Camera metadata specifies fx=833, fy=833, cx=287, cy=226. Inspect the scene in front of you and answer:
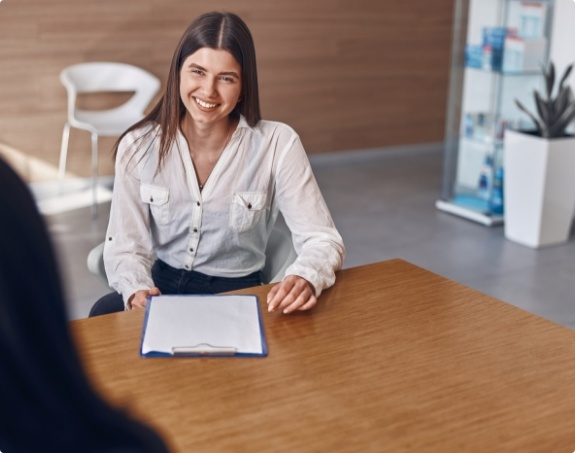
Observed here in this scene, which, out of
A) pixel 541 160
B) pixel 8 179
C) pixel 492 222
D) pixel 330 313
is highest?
pixel 8 179

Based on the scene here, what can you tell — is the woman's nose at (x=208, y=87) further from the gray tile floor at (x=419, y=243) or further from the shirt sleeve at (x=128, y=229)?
the gray tile floor at (x=419, y=243)

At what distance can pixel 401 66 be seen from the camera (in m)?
A: 7.10

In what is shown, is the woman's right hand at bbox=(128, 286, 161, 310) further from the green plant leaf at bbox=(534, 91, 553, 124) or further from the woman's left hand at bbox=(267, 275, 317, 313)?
the green plant leaf at bbox=(534, 91, 553, 124)

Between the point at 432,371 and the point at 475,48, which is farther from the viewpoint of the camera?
the point at 475,48

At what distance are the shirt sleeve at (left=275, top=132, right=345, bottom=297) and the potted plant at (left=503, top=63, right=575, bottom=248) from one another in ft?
9.34

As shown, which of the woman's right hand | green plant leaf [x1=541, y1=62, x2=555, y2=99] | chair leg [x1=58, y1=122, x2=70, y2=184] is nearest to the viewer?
the woman's right hand

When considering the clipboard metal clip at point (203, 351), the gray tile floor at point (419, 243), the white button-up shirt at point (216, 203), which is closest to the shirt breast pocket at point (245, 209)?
the white button-up shirt at point (216, 203)

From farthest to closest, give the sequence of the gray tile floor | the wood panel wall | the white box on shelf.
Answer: the wood panel wall → the white box on shelf → the gray tile floor

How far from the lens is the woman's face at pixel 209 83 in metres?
2.24

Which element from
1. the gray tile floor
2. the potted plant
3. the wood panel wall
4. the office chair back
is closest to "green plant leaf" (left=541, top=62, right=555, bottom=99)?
the potted plant

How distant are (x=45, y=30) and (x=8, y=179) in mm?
5303

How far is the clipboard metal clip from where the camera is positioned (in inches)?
63.2

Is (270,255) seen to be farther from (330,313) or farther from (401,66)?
(401,66)

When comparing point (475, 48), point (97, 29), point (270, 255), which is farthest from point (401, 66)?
point (270, 255)
